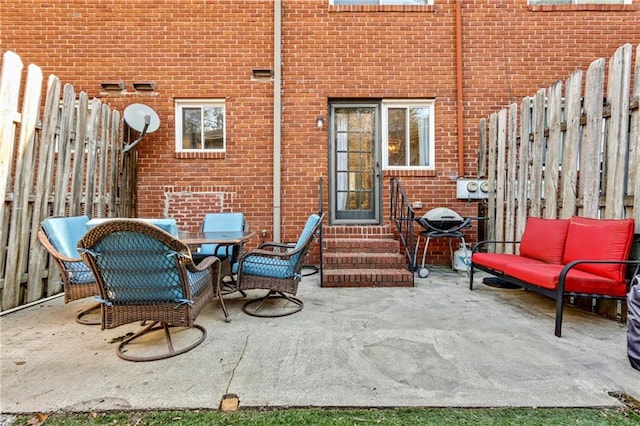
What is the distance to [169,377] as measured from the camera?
1.96 meters

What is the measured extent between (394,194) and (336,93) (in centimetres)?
201

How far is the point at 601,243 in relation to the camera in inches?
114

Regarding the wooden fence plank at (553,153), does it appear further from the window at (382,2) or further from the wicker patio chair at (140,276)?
the wicker patio chair at (140,276)

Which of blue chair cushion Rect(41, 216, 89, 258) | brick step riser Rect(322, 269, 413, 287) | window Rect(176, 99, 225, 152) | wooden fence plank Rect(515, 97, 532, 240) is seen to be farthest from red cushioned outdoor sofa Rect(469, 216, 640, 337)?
window Rect(176, 99, 225, 152)

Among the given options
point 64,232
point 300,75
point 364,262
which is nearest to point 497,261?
point 364,262

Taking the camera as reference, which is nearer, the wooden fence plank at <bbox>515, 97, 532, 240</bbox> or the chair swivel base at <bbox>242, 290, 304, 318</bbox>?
the chair swivel base at <bbox>242, 290, 304, 318</bbox>

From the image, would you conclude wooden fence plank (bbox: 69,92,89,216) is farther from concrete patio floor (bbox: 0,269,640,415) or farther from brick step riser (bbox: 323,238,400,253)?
brick step riser (bbox: 323,238,400,253)

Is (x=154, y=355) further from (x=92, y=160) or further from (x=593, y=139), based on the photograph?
(x=593, y=139)

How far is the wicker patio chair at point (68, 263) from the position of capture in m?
2.80

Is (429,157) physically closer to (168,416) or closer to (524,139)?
(524,139)

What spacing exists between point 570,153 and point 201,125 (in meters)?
5.34

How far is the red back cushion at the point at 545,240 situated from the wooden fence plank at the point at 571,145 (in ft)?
0.78

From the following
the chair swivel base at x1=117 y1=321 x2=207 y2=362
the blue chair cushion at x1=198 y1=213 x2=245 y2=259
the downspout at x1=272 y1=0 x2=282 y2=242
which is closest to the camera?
the chair swivel base at x1=117 y1=321 x2=207 y2=362

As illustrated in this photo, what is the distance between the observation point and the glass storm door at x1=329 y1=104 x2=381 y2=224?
5656 millimetres
